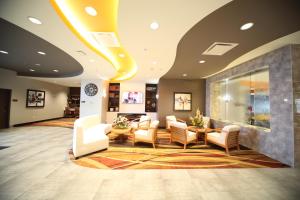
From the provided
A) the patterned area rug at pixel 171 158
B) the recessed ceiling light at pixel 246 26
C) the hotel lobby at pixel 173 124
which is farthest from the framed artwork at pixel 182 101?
the recessed ceiling light at pixel 246 26

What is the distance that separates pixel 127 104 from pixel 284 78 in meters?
7.74

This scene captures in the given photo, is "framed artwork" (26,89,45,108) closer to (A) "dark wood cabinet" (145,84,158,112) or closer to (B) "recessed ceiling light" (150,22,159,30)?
(A) "dark wood cabinet" (145,84,158,112)

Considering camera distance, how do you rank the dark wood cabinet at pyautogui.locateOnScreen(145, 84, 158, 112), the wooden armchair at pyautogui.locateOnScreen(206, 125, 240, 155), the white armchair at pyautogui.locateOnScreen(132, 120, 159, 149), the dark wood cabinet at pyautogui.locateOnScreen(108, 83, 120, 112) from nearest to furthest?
the wooden armchair at pyautogui.locateOnScreen(206, 125, 240, 155)
the white armchair at pyautogui.locateOnScreen(132, 120, 159, 149)
the dark wood cabinet at pyautogui.locateOnScreen(108, 83, 120, 112)
the dark wood cabinet at pyautogui.locateOnScreen(145, 84, 158, 112)

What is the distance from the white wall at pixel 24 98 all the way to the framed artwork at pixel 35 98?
22 cm

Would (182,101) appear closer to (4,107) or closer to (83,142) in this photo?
(83,142)

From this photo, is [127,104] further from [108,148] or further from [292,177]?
[292,177]

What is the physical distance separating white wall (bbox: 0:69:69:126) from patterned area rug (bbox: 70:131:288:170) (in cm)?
647

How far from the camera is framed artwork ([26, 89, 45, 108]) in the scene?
8.25 metres

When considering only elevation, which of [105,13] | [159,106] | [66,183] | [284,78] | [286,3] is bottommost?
→ [66,183]

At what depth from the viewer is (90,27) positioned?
2.89m

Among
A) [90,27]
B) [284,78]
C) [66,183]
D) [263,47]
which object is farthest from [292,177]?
[90,27]

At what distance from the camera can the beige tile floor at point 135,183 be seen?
2.19 metres

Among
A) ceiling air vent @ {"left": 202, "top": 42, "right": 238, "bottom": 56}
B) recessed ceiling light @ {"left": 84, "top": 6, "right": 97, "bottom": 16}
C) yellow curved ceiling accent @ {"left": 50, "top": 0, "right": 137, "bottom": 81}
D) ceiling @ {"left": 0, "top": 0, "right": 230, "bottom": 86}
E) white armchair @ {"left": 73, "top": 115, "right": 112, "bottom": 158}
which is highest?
yellow curved ceiling accent @ {"left": 50, "top": 0, "right": 137, "bottom": 81}

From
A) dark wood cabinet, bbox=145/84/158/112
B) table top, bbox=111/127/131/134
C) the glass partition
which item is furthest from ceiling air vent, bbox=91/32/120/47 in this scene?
dark wood cabinet, bbox=145/84/158/112
